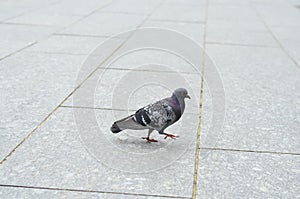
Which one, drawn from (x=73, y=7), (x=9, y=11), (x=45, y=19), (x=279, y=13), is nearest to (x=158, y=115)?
(x=45, y=19)

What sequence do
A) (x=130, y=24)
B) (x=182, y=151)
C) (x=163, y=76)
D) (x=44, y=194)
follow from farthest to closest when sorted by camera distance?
1. (x=130, y=24)
2. (x=163, y=76)
3. (x=182, y=151)
4. (x=44, y=194)

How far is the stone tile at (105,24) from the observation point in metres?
9.92

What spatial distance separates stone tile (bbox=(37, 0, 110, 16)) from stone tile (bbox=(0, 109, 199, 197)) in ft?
26.5

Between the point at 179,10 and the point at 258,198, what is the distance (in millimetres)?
10579

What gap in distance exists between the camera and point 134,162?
404cm

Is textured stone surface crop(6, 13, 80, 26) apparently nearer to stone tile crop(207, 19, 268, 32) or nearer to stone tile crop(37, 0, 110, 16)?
stone tile crop(37, 0, 110, 16)

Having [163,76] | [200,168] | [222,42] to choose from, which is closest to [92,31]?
[222,42]

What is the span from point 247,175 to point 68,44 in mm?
5620

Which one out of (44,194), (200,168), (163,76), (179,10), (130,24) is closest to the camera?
(44,194)

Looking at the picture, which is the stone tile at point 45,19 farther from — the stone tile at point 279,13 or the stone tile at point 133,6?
the stone tile at point 279,13

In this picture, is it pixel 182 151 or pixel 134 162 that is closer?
pixel 134 162

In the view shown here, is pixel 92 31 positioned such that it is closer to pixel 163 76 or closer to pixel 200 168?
pixel 163 76

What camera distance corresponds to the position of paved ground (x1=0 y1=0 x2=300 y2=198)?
3.74 m

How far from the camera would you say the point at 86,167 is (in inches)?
155
